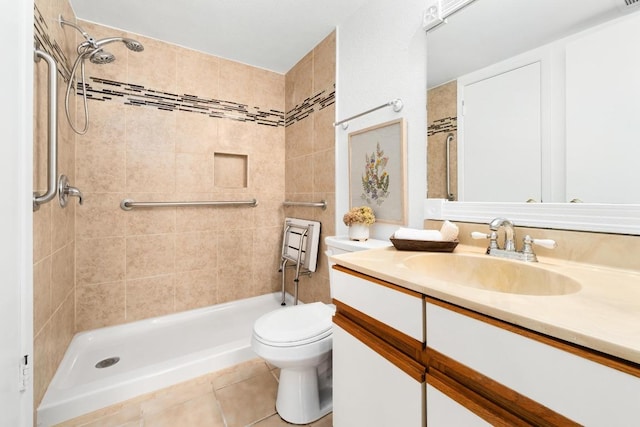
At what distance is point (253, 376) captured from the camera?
1.52 metres

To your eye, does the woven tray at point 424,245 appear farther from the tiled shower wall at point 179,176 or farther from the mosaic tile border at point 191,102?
the mosaic tile border at point 191,102

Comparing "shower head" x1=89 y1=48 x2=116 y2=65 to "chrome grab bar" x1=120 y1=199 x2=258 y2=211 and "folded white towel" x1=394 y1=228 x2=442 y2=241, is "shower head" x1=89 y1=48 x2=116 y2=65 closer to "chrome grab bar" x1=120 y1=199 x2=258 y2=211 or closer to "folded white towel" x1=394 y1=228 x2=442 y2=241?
"chrome grab bar" x1=120 y1=199 x2=258 y2=211

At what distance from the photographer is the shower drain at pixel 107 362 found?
5.14 feet

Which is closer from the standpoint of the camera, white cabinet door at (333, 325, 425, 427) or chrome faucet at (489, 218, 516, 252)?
white cabinet door at (333, 325, 425, 427)

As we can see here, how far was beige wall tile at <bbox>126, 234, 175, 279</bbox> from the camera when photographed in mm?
1934

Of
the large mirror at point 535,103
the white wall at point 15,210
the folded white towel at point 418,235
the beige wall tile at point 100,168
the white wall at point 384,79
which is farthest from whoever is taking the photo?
the beige wall tile at point 100,168

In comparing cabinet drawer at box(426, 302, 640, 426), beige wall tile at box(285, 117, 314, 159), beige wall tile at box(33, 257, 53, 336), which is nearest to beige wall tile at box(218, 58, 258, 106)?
beige wall tile at box(285, 117, 314, 159)

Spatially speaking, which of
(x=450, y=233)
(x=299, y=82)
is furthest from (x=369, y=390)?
(x=299, y=82)

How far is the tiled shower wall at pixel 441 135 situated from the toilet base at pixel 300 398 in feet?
3.41

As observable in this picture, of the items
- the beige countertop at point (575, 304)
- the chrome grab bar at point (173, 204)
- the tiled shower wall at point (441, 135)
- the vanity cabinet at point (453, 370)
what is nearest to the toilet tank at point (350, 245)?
the tiled shower wall at point (441, 135)

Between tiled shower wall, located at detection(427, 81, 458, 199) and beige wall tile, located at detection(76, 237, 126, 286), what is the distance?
6.84 feet

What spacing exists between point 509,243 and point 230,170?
6.83ft

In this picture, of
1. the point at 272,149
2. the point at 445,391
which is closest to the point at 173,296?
the point at 272,149

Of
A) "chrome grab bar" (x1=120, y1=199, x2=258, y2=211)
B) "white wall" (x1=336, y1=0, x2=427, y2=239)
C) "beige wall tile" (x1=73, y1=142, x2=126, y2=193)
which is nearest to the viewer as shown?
"white wall" (x1=336, y1=0, x2=427, y2=239)
